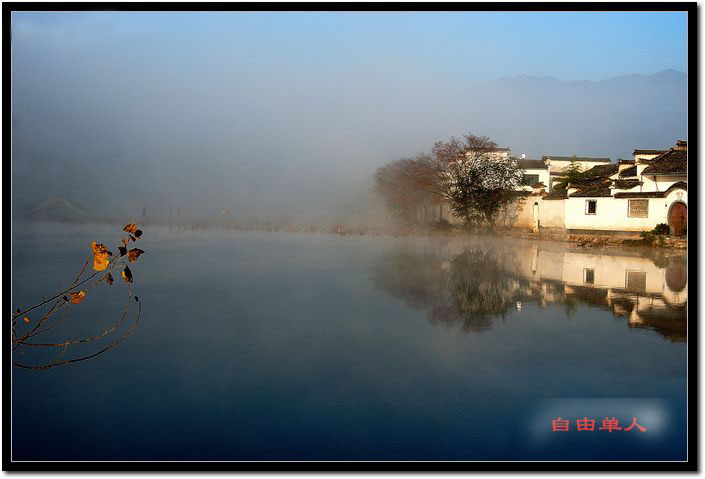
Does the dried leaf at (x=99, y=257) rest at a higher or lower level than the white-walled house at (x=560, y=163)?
lower

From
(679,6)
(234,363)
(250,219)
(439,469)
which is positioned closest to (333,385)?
(234,363)

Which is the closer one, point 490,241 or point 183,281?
point 183,281

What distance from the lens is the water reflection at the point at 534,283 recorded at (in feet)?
14.1

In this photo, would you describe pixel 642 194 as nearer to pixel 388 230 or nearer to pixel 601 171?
pixel 601 171

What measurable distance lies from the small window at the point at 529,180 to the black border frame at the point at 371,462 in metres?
10.9

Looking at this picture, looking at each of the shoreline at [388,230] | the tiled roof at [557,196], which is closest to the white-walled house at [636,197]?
the tiled roof at [557,196]

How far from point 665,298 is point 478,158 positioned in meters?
7.51

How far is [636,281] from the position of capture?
5754 millimetres

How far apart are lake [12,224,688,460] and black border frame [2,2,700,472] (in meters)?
0.19

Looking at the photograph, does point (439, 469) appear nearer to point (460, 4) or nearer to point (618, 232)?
point (460, 4)

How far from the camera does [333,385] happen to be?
9.38 ft

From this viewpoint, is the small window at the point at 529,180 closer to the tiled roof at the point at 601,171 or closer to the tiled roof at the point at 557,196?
the tiled roof at the point at 557,196

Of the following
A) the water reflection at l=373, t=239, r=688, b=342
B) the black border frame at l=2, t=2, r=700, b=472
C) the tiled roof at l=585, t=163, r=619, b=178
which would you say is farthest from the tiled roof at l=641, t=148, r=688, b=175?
the black border frame at l=2, t=2, r=700, b=472

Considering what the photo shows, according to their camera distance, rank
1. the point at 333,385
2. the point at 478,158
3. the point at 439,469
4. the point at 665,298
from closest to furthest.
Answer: the point at 439,469
the point at 333,385
the point at 665,298
the point at 478,158
